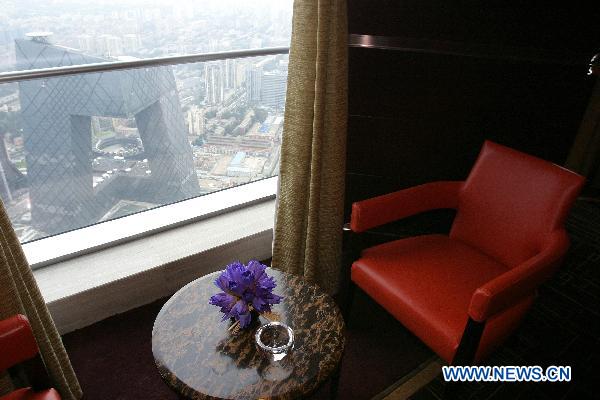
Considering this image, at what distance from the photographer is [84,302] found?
1887mm

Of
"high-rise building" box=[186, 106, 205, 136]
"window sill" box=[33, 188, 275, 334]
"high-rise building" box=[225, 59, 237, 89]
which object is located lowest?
"window sill" box=[33, 188, 275, 334]

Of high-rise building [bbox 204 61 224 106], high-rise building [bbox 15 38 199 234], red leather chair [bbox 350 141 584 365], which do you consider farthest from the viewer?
high-rise building [bbox 204 61 224 106]

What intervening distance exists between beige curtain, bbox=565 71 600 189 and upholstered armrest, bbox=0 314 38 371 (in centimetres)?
363

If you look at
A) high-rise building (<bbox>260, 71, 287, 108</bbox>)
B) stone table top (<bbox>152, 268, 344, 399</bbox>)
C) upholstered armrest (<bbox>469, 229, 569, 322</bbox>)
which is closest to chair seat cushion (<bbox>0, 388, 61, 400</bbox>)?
stone table top (<bbox>152, 268, 344, 399</bbox>)

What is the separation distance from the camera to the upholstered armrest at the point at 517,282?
1.30 m

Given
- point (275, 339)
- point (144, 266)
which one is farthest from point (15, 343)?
point (144, 266)

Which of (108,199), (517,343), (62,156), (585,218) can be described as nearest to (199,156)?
(108,199)

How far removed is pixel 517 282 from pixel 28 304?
1612 millimetres

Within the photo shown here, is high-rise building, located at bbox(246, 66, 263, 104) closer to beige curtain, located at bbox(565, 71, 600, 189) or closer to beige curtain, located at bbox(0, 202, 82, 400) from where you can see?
beige curtain, located at bbox(0, 202, 82, 400)

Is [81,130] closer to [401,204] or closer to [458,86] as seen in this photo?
[401,204]

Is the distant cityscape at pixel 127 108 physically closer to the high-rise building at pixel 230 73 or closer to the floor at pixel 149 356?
the high-rise building at pixel 230 73

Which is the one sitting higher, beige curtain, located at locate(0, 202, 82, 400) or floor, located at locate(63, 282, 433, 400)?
beige curtain, located at locate(0, 202, 82, 400)

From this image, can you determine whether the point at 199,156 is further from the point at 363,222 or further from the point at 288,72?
the point at 363,222

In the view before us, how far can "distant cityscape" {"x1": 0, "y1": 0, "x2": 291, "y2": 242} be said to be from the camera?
1.67 metres
